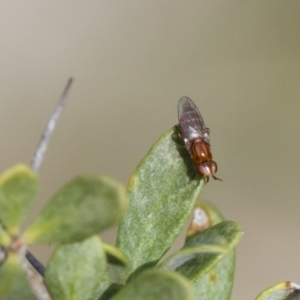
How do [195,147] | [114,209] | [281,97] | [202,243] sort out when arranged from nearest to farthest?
1. [114,209]
2. [202,243]
3. [195,147]
4. [281,97]

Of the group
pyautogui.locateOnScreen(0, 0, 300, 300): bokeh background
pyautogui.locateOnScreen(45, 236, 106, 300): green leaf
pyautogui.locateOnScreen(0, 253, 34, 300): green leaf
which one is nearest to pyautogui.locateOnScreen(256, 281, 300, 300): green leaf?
pyautogui.locateOnScreen(45, 236, 106, 300): green leaf

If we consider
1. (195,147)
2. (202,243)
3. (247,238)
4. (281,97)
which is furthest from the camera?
(281,97)

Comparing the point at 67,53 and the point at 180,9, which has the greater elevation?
the point at 180,9

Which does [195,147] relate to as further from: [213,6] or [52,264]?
[213,6]

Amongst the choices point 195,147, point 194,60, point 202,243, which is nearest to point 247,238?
point 194,60

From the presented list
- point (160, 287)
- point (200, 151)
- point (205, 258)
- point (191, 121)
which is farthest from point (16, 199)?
point (191, 121)

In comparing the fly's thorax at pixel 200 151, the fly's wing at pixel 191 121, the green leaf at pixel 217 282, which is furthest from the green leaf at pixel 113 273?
the fly's wing at pixel 191 121

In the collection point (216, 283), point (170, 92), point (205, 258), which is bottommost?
point (170, 92)

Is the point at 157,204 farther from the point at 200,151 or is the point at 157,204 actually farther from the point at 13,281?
the point at 13,281

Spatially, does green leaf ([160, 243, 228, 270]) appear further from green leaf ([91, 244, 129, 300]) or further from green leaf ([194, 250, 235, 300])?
green leaf ([194, 250, 235, 300])
